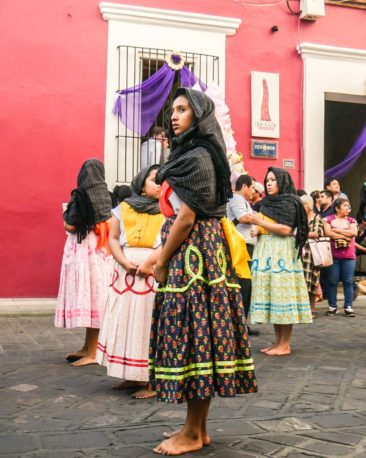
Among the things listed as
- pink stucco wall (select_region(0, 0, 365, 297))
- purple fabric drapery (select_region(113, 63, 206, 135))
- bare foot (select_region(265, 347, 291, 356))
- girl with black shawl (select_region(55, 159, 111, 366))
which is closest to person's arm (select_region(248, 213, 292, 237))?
bare foot (select_region(265, 347, 291, 356))

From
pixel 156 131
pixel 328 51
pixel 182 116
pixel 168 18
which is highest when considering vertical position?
pixel 168 18

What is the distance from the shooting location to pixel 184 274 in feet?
11.3

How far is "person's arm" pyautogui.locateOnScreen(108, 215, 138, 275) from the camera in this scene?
4.74 m

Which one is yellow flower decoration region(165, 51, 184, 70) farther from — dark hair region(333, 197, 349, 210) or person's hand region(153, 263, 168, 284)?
person's hand region(153, 263, 168, 284)

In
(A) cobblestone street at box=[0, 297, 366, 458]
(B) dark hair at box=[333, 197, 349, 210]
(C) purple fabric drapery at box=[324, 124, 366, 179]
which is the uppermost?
(C) purple fabric drapery at box=[324, 124, 366, 179]

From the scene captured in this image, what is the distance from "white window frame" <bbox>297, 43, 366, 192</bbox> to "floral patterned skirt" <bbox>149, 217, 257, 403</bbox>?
839cm

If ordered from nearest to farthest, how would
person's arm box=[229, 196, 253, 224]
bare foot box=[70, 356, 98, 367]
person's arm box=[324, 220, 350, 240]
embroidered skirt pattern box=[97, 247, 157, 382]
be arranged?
embroidered skirt pattern box=[97, 247, 157, 382] → bare foot box=[70, 356, 98, 367] → person's arm box=[229, 196, 253, 224] → person's arm box=[324, 220, 350, 240]

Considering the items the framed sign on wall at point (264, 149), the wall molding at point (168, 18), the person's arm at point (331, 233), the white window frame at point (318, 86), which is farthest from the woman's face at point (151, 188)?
the white window frame at point (318, 86)

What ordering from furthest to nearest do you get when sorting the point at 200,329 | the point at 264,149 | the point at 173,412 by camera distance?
the point at 264,149
the point at 173,412
the point at 200,329

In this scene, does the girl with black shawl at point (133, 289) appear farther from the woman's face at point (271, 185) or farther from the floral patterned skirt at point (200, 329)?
the woman's face at point (271, 185)

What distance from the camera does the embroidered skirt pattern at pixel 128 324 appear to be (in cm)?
462

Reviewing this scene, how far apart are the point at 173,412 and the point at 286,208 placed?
2.81m

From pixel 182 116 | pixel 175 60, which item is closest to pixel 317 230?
pixel 175 60

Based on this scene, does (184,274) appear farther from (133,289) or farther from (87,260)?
(87,260)
